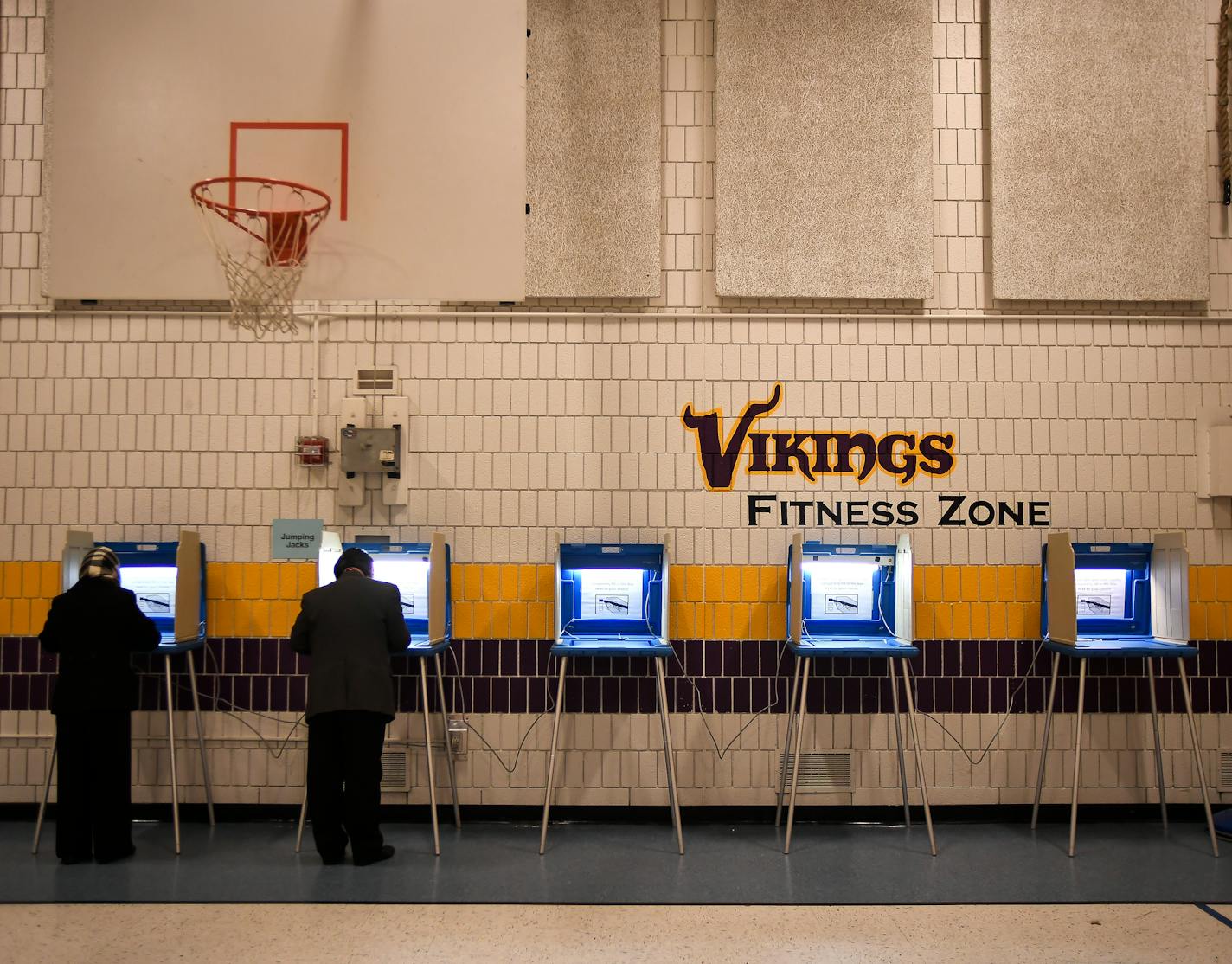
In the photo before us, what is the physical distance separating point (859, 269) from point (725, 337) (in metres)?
0.78

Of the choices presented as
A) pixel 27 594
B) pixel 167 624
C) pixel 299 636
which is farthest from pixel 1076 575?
pixel 27 594

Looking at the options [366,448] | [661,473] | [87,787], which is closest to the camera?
[87,787]

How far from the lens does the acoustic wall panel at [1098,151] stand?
475 centimetres

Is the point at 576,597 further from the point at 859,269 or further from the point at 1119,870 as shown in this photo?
the point at 1119,870

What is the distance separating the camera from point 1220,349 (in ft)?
15.8

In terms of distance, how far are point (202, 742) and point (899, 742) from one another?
344 cm

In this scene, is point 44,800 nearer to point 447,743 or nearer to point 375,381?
point 447,743

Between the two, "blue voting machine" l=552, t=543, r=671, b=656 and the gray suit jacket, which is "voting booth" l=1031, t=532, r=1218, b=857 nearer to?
"blue voting machine" l=552, t=543, r=671, b=656

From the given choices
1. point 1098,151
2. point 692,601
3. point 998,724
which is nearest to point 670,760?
point 692,601

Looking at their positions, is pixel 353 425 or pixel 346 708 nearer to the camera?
pixel 346 708

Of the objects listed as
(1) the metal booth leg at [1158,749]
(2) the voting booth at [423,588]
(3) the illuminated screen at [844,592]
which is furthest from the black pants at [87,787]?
(1) the metal booth leg at [1158,749]

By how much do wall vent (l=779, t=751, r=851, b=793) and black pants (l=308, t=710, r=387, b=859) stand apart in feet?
6.69

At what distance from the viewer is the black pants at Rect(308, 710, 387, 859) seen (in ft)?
13.0

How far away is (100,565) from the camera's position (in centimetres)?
412
